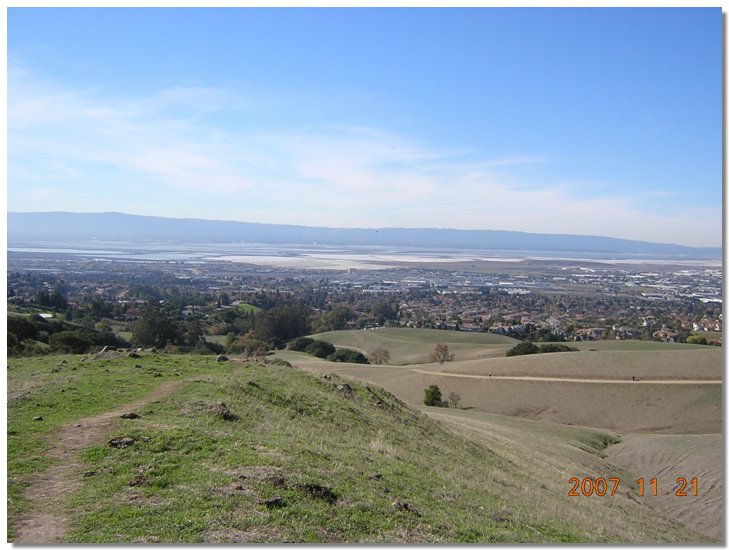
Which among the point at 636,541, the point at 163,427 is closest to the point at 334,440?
the point at 163,427

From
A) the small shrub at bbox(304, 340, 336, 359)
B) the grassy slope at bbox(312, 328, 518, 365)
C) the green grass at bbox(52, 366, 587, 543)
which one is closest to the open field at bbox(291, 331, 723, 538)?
the grassy slope at bbox(312, 328, 518, 365)

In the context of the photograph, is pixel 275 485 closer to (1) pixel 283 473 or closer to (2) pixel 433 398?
(1) pixel 283 473

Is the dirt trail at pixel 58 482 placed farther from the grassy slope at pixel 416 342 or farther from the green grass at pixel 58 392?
the grassy slope at pixel 416 342

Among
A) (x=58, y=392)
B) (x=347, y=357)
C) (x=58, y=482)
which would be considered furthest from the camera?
(x=347, y=357)

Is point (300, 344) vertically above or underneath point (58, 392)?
underneath

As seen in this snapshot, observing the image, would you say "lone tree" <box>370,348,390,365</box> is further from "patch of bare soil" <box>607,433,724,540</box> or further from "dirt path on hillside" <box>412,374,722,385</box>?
"patch of bare soil" <box>607,433,724,540</box>

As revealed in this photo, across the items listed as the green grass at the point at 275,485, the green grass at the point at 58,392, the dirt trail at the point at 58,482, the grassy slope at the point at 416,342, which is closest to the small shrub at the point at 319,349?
the grassy slope at the point at 416,342

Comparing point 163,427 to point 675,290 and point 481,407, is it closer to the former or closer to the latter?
point 481,407
